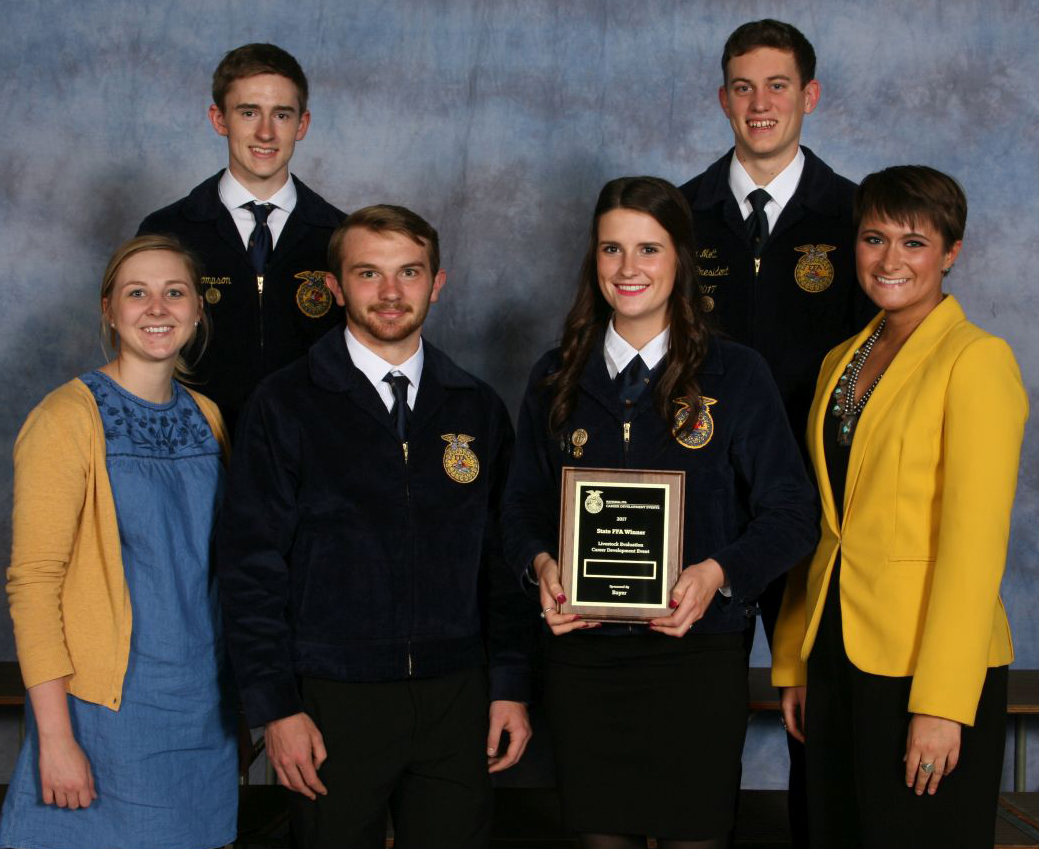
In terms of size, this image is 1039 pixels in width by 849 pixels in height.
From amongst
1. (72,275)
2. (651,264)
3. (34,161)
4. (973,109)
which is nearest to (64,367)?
(72,275)

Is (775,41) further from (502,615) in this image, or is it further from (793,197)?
(502,615)

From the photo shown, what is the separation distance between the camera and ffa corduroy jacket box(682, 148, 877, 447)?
337cm

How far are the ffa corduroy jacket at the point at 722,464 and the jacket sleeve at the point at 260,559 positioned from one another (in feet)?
1.61

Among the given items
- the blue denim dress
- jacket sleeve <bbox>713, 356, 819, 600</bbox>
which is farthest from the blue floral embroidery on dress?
jacket sleeve <bbox>713, 356, 819, 600</bbox>

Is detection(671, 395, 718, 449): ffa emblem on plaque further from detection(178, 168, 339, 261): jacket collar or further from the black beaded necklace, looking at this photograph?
detection(178, 168, 339, 261): jacket collar

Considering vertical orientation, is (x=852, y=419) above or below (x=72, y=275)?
below

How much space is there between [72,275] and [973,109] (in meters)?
3.42

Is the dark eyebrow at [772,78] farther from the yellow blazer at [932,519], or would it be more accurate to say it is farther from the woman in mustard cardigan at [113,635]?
the woman in mustard cardigan at [113,635]

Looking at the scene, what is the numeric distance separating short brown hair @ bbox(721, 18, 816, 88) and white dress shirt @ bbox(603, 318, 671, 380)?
112 cm

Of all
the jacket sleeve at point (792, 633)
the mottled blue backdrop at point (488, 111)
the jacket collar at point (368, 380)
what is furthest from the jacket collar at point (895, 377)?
the mottled blue backdrop at point (488, 111)

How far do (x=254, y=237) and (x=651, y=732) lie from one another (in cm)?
179

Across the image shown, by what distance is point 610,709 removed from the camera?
8.72 feet

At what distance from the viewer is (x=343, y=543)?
2.75 metres

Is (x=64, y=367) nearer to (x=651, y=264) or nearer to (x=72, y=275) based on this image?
(x=72, y=275)
